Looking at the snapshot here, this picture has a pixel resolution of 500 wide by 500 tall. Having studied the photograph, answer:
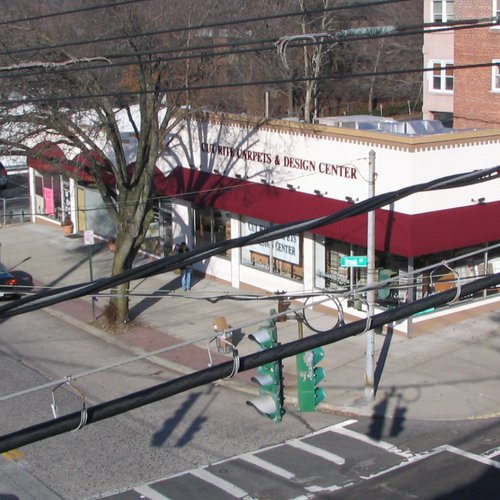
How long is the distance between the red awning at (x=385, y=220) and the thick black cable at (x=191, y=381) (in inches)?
488

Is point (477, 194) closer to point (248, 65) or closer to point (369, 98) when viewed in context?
point (248, 65)

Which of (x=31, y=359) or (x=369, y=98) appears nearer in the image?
(x=31, y=359)

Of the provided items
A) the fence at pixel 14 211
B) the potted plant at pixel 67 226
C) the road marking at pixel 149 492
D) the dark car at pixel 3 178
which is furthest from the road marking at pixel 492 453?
the dark car at pixel 3 178

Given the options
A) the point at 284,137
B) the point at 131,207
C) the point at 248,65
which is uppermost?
the point at 248,65

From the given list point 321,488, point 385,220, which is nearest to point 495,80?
point 385,220

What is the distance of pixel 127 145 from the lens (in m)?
26.7

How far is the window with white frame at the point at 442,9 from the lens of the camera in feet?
109

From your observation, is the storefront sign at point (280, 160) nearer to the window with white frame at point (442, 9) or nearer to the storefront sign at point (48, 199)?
the storefront sign at point (48, 199)

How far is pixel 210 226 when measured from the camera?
80.0 feet

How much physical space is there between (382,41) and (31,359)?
36680mm

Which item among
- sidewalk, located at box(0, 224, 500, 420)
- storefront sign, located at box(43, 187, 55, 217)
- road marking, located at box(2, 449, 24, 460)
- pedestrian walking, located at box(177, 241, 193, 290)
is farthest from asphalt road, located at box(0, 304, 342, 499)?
storefront sign, located at box(43, 187, 55, 217)

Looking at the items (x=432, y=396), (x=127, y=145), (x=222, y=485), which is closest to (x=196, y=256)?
(x=222, y=485)

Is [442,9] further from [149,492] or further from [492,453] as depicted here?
[149,492]

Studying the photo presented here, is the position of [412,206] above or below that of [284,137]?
below
